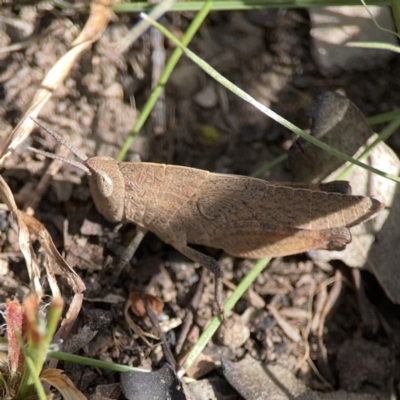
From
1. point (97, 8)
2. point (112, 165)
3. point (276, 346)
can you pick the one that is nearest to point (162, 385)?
point (276, 346)

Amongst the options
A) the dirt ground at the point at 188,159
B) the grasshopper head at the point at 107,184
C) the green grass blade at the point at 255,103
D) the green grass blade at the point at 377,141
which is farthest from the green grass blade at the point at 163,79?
the green grass blade at the point at 377,141

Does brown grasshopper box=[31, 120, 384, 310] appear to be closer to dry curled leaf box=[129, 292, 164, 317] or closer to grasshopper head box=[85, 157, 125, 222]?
grasshopper head box=[85, 157, 125, 222]

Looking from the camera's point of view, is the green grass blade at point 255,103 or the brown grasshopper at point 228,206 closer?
the green grass blade at point 255,103

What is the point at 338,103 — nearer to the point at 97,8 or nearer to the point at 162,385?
the point at 97,8

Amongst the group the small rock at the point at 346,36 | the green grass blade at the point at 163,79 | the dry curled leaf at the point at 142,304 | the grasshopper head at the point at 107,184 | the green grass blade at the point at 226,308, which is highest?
the small rock at the point at 346,36

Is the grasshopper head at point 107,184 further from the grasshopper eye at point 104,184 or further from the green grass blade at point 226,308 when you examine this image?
the green grass blade at point 226,308

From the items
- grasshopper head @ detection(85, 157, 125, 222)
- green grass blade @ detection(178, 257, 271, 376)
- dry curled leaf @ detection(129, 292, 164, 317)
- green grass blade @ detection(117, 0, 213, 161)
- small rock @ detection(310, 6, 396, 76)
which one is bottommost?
dry curled leaf @ detection(129, 292, 164, 317)

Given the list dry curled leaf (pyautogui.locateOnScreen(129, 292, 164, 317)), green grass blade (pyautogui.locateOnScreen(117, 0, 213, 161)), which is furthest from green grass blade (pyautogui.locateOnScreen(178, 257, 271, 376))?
green grass blade (pyautogui.locateOnScreen(117, 0, 213, 161))

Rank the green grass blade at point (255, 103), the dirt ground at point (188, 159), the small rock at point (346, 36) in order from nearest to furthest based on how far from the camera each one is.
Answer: the green grass blade at point (255, 103)
the dirt ground at point (188, 159)
the small rock at point (346, 36)

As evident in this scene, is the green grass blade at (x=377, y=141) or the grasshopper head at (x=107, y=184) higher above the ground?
the green grass blade at (x=377, y=141)
